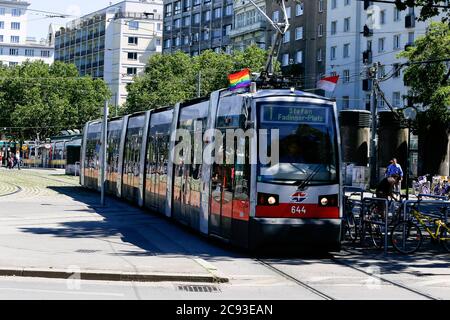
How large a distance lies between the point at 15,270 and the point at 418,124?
37363 mm

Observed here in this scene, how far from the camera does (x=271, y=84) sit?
1697 centimetres

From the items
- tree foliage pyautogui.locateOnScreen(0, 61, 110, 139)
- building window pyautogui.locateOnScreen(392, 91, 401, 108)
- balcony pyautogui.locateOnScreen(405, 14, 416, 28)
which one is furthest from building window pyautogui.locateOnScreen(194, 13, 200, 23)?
balcony pyautogui.locateOnScreen(405, 14, 416, 28)

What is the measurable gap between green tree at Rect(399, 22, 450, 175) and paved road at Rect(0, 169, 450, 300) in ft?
87.8

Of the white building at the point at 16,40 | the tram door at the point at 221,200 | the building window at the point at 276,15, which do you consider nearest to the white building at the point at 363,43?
the building window at the point at 276,15

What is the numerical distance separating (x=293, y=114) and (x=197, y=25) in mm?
89589

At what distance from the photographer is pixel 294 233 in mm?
14914

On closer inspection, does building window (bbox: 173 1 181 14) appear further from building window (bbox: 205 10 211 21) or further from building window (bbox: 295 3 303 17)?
building window (bbox: 295 3 303 17)

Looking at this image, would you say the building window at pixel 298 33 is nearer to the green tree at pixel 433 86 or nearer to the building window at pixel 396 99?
the building window at pixel 396 99

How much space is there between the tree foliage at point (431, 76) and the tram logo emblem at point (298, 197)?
3028 cm

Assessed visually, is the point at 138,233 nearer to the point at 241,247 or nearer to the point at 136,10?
the point at 241,247

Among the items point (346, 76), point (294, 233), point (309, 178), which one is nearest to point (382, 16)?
point (346, 76)

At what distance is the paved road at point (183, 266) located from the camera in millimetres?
10953

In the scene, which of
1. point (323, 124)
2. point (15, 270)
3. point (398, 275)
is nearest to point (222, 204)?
point (323, 124)

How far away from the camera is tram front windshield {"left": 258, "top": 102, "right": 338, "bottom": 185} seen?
15.0 metres
